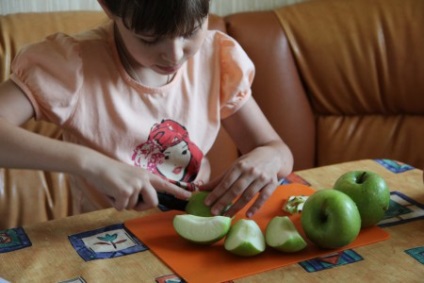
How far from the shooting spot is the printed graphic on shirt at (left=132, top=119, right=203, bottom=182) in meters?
1.32

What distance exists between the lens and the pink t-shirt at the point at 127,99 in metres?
1.20

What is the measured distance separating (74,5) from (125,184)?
1.01 m

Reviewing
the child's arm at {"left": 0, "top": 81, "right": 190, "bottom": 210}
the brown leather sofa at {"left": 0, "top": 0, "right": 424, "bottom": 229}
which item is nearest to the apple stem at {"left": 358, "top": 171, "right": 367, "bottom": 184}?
the child's arm at {"left": 0, "top": 81, "right": 190, "bottom": 210}

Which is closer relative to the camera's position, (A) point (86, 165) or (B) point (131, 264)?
(B) point (131, 264)

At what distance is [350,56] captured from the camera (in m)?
2.04

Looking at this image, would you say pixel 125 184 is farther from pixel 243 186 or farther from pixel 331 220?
pixel 331 220

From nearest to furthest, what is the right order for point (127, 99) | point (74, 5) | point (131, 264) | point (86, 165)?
point (131, 264), point (86, 165), point (127, 99), point (74, 5)

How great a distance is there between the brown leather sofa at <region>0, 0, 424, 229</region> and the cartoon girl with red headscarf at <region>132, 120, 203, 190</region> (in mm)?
546

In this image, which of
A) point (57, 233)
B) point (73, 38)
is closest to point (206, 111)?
point (73, 38)

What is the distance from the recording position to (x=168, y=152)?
52.6 inches

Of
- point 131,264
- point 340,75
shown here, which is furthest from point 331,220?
point 340,75

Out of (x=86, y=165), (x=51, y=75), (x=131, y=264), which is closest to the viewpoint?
(x=131, y=264)

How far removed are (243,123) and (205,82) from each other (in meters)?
0.12

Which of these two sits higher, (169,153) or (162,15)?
(162,15)
